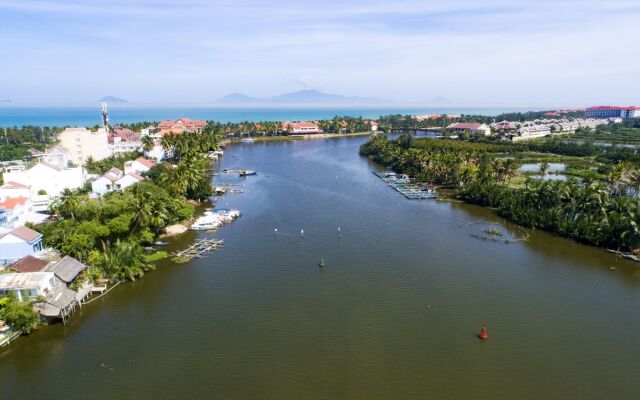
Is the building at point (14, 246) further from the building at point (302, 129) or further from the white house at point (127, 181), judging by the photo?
the building at point (302, 129)

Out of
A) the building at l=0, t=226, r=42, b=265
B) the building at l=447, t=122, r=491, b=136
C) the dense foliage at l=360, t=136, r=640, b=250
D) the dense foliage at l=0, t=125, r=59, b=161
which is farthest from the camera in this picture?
the building at l=447, t=122, r=491, b=136

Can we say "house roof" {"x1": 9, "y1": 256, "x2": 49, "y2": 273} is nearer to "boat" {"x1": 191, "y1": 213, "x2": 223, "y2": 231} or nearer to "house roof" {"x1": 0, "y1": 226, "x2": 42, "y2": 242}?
"house roof" {"x1": 0, "y1": 226, "x2": 42, "y2": 242}

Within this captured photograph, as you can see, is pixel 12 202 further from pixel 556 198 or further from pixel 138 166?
pixel 556 198

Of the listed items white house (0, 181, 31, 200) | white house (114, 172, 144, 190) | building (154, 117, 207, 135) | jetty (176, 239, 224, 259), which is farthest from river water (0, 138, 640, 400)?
building (154, 117, 207, 135)

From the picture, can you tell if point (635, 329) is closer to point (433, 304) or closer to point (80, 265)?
point (433, 304)

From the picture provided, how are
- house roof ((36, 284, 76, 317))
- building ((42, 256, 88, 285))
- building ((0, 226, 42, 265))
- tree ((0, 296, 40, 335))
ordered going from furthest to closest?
building ((0, 226, 42, 265))
building ((42, 256, 88, 285))
house roof ((36, 284, 76, 317))
tree ((0, 296, 40, 335))

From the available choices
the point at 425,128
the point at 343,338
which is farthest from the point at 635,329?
the point at 425,128

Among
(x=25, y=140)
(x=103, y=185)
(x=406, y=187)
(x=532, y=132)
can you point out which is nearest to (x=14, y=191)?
(x=103, y=185)
